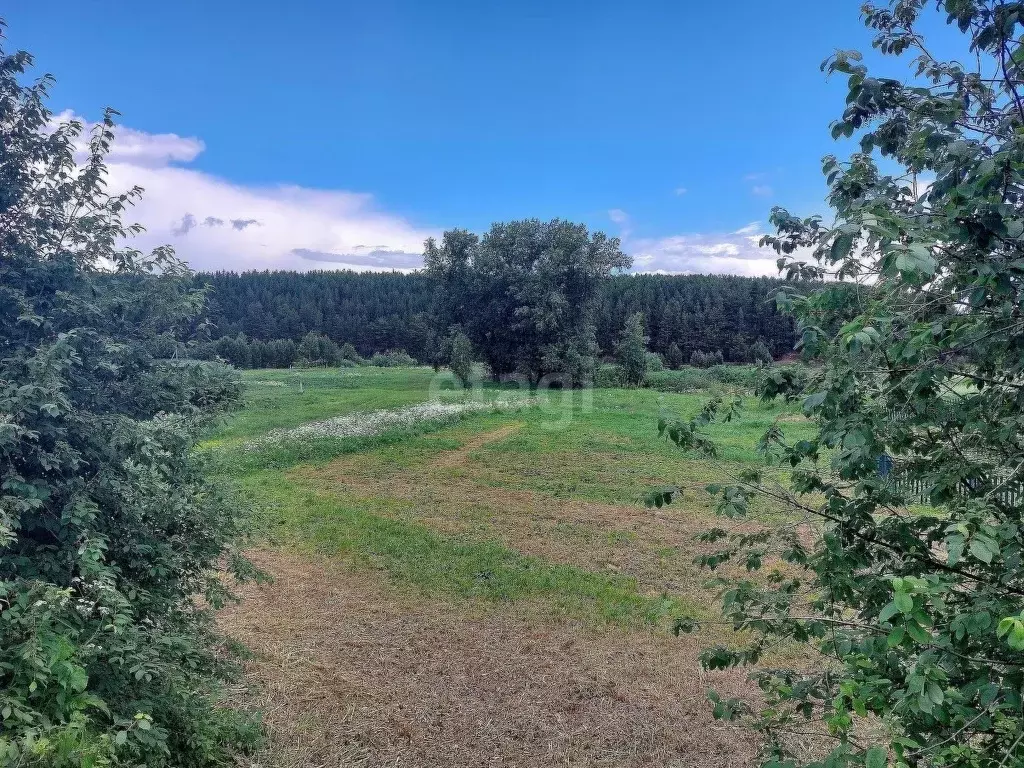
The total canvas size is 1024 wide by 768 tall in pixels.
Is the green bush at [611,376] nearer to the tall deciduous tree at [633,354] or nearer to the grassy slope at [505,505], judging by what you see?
the tall deciduous tree at [633,354]

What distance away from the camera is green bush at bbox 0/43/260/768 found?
3018 mm

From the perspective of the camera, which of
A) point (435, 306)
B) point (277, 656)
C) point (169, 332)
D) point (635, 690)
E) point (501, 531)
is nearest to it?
point (169, 332)

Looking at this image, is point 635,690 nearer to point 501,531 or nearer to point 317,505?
point 501,531

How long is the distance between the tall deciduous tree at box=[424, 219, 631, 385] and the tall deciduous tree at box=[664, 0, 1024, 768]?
2926 centimetres

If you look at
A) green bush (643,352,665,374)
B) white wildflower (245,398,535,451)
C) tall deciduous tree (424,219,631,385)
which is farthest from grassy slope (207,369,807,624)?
green bush (643,352,665,374)

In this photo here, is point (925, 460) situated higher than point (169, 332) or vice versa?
point (169, 332)

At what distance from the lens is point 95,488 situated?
380 cm

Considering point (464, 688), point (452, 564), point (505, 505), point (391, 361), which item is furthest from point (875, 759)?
point (391, 361)

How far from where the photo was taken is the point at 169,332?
14.3 feet

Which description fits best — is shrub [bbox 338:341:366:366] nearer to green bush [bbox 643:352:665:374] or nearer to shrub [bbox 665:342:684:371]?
shrub [bbox 665:342:684:371]

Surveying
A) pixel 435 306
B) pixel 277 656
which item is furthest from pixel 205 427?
pixel 435 306

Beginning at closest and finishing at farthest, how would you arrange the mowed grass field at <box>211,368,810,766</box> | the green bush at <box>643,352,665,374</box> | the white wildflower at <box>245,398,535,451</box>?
the mowed grass field at <box>211,368,810,766</box>
the white wildflower at <box>245,398,535,451</box>
the green bush at <box>643,352,665,374</box>

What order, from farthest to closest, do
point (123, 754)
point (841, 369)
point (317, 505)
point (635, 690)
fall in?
point (317, 505), point (635, 690), point (123, 754), point (841, 369)

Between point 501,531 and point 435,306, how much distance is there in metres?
28.7
